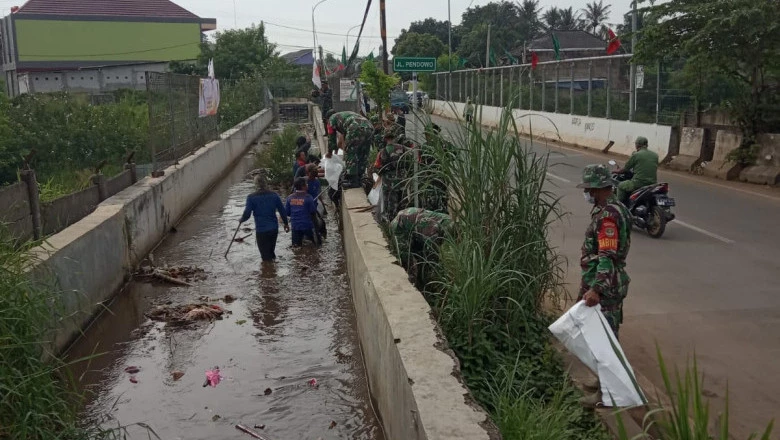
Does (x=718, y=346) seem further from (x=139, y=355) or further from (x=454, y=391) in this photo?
(x=139, y=355)

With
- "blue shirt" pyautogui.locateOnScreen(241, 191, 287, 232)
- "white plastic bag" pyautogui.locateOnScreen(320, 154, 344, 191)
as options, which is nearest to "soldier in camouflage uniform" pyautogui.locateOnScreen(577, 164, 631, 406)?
"blue shirt" pyautogui.locateOnScreen(241, 191, 287, 232)

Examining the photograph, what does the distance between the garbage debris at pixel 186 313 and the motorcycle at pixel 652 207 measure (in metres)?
5.91

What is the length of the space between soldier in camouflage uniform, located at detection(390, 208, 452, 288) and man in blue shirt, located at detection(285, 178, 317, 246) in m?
3.99

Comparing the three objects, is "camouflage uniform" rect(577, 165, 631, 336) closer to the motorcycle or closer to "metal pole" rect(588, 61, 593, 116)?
the motorcycle

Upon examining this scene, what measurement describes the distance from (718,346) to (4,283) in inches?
213

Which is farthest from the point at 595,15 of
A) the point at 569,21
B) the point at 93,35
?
the point at 93,35

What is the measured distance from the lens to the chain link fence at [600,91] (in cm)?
2038

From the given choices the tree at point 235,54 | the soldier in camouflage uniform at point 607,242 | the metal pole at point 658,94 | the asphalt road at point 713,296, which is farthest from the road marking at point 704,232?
the tree at point 235,54

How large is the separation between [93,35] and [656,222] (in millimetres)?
62689

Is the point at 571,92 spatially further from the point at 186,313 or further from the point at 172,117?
the point at 186,313

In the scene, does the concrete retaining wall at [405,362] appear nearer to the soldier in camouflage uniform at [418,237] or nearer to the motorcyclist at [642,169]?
the soldier in camouflage uniform at [418,237]

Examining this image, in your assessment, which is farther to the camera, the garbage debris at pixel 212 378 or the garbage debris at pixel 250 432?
the garbage debris at pixel 212 378

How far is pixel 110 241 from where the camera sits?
27.7 feet

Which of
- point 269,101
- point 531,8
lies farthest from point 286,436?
point 531,8
